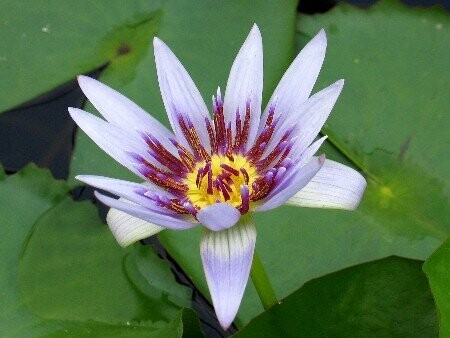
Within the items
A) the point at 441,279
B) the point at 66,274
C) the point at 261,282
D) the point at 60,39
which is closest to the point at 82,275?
the point at 66,274

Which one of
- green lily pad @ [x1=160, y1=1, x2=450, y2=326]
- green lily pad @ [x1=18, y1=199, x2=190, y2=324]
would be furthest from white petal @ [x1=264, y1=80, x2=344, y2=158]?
green lily pad @ [x1=18, y1=199, x2=190, y2=324]

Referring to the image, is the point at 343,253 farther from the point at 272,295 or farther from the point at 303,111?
the point at 303,111

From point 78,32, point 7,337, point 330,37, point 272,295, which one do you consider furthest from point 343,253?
point 78,32

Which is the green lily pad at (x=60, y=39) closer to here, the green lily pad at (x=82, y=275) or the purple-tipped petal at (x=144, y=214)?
the green lily pad at (x=82, y=275)

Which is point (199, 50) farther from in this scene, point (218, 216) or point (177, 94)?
point (218, 216)

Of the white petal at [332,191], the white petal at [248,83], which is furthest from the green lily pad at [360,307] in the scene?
the white petal at [248,83]

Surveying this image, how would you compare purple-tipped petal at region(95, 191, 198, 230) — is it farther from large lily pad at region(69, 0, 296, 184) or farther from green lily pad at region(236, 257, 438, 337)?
large lily pad at region(69, 0, 296, 184)
